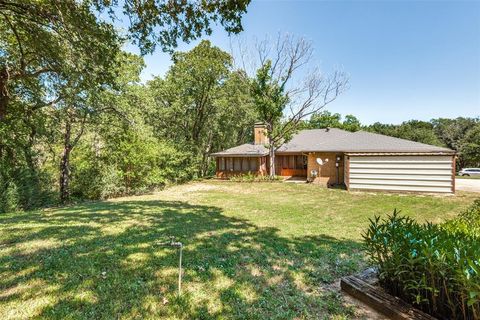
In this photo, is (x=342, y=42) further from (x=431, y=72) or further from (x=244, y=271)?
(x=244, y=271)

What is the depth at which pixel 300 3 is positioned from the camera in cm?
1054

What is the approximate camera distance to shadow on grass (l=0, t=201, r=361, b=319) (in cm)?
276

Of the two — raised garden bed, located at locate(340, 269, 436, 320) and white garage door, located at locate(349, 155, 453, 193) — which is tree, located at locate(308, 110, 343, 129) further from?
raised garden bed, located at locate(340, 269, 436, 320)

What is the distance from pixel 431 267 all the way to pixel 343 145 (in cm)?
1501

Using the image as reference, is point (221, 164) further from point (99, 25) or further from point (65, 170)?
point (99, 25)

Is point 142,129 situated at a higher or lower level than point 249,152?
higher

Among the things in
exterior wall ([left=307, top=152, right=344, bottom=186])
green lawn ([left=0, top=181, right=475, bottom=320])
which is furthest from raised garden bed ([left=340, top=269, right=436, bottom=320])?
exterior wall ([left=307, top=152, right=344, bottom=186])

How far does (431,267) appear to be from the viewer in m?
2.39

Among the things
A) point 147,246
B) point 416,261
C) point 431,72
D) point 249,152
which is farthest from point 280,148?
point 416,261

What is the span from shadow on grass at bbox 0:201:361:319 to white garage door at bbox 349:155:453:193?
9144 millimetres

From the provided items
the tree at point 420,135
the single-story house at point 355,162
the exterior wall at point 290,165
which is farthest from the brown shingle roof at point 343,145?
the tree at point 420,135

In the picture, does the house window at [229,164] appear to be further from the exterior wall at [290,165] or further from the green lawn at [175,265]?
the green lawn at [175,265]

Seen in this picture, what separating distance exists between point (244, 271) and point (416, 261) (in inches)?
94.0

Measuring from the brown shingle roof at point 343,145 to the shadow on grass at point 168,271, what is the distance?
10.9m
